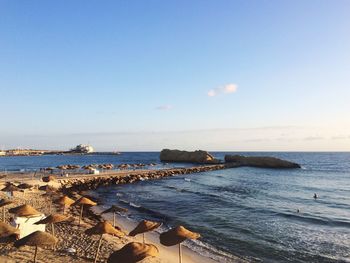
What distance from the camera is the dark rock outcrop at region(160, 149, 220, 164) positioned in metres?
116

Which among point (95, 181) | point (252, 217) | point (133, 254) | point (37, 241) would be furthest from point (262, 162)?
point (37, 241)

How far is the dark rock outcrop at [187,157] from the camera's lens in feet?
382

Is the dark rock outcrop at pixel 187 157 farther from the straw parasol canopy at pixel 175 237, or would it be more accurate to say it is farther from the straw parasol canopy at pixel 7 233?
the straw parasol canopy at pixel 7 233

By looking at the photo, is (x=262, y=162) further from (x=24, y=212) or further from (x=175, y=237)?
(x=175, y=237)

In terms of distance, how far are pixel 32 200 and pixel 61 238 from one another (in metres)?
15.0

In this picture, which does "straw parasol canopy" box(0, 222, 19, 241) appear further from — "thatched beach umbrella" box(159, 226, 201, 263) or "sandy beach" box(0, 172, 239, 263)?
"thatched beach umbrella" box(159, 226, 201, 263)

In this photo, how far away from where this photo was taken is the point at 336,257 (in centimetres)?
1889

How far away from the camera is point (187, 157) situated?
411 ft

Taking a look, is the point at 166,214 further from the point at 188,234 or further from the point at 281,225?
the point at 188,234

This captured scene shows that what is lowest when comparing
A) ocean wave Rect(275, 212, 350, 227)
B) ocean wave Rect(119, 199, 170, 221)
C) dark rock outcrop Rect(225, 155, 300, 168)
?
ocean wave Rect(275, 212, 350, 227)

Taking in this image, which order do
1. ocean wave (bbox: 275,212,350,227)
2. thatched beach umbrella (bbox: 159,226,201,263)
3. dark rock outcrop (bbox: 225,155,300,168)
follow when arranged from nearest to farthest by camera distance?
thatched beach umbrella (bbox: 159,226,201,263), ocean wave (bbox: 275,212,350,227), dark rock outcrop (bbox: 225,155,300,168)

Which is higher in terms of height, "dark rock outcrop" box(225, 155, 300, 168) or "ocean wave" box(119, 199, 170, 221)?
"dark rock outcrop" box(225, 155, 300, 168)

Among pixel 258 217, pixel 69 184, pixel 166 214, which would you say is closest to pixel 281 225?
pixel 258 217

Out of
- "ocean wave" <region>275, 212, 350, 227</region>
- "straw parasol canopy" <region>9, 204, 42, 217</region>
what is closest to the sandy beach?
"straw parasol canopy" <region>9, 204, 42, 217</region>
